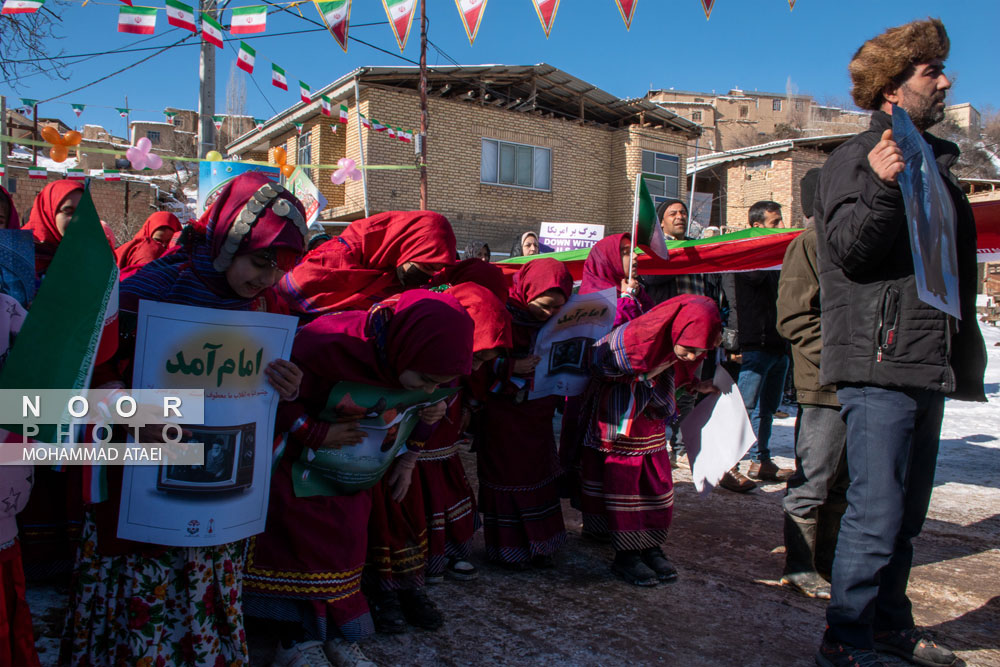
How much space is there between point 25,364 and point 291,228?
78cm

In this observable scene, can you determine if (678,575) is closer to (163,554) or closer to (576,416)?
(576,416)

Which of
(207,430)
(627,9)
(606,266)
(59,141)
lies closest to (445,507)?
(207,430)

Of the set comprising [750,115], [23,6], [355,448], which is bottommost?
[355,448]

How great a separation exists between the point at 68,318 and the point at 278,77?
10.7 meters

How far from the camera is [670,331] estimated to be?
326 centimetres

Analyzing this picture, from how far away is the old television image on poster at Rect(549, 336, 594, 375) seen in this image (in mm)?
3578

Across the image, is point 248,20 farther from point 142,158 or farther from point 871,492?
point 871,492

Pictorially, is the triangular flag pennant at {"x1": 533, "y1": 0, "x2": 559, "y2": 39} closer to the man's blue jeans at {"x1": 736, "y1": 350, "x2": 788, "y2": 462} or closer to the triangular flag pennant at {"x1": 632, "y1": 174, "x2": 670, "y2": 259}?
the triangular flag pennant at {"x1": 632, "y1": 174, "x2": 670, "y2": 259}

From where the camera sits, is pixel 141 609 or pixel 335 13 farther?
pixel 335 13

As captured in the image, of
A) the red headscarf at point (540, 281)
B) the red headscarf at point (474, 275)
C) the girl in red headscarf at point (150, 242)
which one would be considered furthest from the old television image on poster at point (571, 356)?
the girl in red headscarf at point (150, 242)

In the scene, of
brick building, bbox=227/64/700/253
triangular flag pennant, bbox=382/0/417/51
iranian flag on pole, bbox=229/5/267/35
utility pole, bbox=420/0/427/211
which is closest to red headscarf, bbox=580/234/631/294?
triangular flag pennant, bbox=382/0/417/51

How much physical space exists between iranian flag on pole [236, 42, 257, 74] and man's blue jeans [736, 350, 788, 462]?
26.9ft

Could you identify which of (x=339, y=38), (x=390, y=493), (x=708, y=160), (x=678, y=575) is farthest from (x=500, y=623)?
(x=708, y=160)

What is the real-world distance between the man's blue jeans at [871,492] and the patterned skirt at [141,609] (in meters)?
2.04
